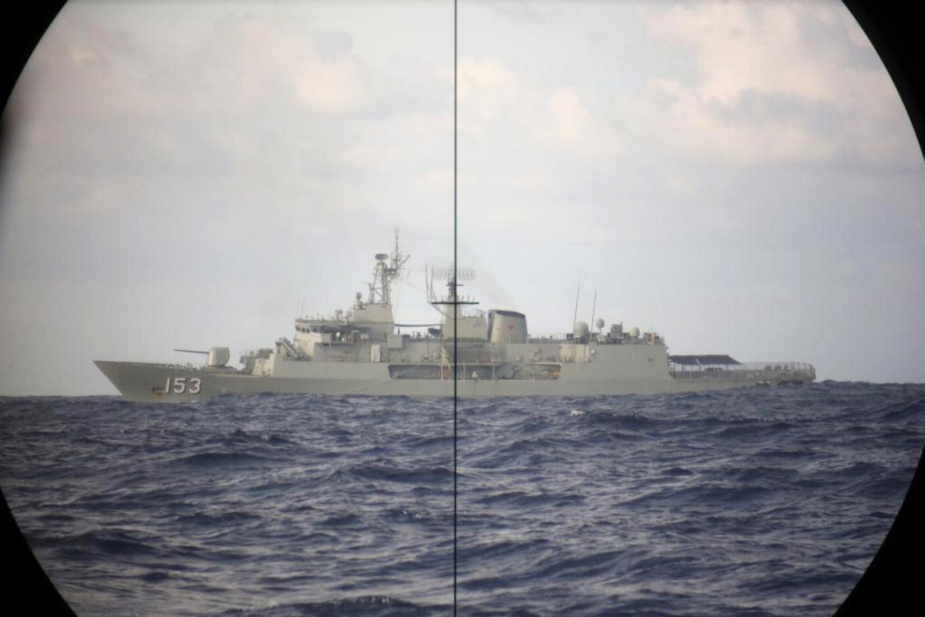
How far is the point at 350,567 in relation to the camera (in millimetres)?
4488

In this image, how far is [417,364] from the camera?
16.7 m

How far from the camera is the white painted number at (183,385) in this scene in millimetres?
16359

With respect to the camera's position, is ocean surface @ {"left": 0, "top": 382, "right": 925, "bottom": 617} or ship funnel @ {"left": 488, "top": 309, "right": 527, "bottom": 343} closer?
ocean surface @ {"left": 0, "top": 382, "right": 925, "bottom": 617}

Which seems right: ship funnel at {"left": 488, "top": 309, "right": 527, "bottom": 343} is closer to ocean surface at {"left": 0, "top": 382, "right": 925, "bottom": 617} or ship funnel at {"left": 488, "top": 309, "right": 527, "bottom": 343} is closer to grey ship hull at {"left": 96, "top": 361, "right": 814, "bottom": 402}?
grey ship hull at {"left": 96, "top": 361, "right": 814, "bottom": 402}

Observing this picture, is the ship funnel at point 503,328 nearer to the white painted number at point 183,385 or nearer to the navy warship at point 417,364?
the navy warship at point 417,364

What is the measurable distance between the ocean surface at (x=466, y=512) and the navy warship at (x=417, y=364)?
3.66 metres

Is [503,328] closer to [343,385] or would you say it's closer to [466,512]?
[343,385]

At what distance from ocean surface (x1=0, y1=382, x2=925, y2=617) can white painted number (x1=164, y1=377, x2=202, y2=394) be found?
3.85 metres

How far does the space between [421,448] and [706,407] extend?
675 centimetres

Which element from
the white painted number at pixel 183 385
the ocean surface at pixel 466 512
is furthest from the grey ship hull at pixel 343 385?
the ocean surface at pixel 466 512

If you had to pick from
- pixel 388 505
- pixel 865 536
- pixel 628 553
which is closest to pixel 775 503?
pixel 865 536

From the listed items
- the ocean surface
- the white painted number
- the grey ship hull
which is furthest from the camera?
the white painted number

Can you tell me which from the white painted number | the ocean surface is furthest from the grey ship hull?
the ocean surface

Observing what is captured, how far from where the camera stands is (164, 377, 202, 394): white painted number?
53.7 feet
